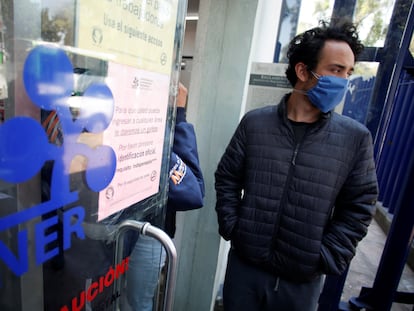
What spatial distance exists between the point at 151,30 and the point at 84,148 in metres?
0.37

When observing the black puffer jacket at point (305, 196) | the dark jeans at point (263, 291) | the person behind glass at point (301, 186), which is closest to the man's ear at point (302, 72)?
the person behind glass at point (301, 186)

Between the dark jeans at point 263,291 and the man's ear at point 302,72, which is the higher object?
the man's ear at point 302,72

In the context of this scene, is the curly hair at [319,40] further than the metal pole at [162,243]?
Yes

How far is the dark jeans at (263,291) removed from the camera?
141 cm

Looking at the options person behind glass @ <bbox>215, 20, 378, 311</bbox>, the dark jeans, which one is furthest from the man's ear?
the dark jeans

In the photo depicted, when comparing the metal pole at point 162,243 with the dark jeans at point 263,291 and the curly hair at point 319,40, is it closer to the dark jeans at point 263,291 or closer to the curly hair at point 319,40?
the dark jeans at point 263,291

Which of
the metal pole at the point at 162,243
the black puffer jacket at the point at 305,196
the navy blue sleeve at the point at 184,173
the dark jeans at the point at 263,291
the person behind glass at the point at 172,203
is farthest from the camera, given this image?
the dark jeans at the point at 263,291

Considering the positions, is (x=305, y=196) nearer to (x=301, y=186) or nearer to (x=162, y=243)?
(x=301, y=186)

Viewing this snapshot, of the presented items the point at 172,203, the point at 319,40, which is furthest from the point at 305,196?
the point at 319,40

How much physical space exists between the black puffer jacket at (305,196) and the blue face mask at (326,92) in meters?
0.06

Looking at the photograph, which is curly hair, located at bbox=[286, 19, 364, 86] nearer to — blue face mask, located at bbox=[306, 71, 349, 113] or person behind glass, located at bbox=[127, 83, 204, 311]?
blue face mask, located at bbox=[306, 71, 349, 113]

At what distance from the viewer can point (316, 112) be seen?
4.60 ft

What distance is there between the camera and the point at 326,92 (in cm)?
135

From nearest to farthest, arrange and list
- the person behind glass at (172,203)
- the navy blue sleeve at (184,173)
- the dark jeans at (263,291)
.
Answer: the person behind glass at (172,203) < the navy blue sleeve at (184,173) < the dark jeans at (263,291)
